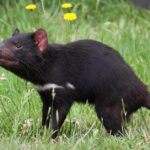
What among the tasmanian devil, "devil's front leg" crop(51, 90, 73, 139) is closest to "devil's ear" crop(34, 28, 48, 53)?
the tasmanian devil

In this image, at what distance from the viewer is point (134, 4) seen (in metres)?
9.12

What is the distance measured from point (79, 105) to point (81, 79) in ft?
2.39

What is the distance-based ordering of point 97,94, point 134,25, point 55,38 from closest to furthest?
point 97,94, point 55,38, point 134,25

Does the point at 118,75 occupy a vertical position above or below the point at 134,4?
above

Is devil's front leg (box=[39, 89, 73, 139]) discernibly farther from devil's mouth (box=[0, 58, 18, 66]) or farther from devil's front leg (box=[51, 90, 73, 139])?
devil's mouth (box=[0, 58, 18, 66])

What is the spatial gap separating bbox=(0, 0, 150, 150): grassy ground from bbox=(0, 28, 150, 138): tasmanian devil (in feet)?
0.46

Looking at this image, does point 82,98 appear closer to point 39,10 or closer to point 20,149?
point 20,149

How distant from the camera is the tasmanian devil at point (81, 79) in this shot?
532 cm

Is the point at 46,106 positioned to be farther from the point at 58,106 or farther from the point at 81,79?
the point at 81,79

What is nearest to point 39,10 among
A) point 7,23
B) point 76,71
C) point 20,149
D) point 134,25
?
point 7,23

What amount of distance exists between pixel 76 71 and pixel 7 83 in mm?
1180

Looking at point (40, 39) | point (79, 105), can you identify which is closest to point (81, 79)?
point (40, 39)

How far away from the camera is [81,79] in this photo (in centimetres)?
541

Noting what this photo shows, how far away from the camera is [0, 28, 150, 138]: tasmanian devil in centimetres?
532
